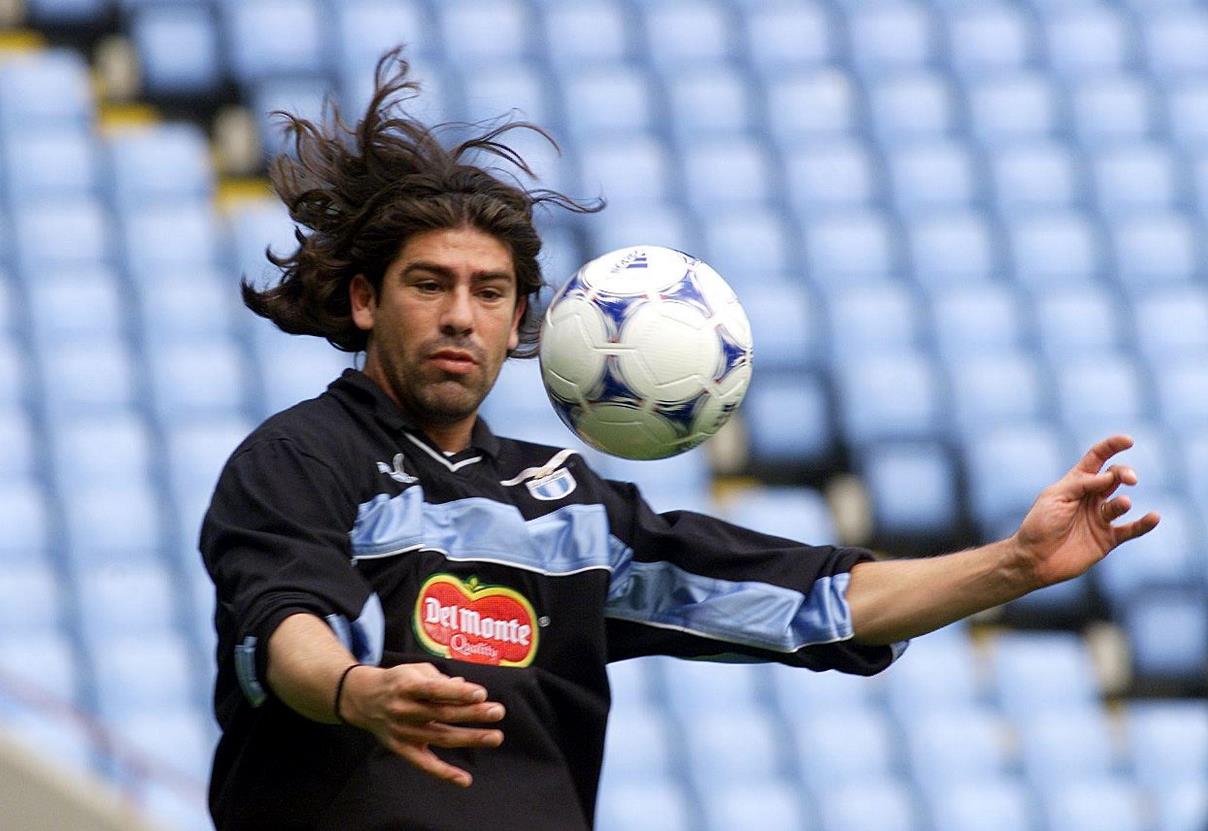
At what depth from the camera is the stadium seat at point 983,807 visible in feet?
25.4

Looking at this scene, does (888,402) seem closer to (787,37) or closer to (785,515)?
(785,515)

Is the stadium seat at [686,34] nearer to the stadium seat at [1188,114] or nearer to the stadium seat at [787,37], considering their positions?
the stadium seat at [787,37]

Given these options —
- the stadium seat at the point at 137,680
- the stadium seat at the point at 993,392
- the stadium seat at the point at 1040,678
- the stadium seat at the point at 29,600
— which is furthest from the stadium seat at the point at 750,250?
the stadium seat at the point at 29,600

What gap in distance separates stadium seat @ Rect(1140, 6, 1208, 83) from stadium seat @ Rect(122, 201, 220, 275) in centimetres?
560

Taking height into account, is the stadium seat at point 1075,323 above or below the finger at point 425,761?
above

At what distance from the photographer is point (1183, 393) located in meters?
9.55

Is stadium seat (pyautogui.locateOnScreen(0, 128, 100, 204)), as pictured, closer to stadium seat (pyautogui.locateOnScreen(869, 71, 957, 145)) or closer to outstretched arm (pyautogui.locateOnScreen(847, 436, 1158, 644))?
stadium seat (pyautogui.locateOnScreen(869, 71, 957, 145))

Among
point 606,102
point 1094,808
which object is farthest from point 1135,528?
point 606,102

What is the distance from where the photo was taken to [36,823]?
6.63 metres

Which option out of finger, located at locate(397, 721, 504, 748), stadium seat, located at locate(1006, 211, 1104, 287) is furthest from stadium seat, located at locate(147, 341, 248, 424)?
finger, located at locate(397, 721, 504, 748)

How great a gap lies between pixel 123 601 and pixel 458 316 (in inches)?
195

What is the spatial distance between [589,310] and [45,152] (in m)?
6.70

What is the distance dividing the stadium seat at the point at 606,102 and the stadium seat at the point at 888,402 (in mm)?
1925

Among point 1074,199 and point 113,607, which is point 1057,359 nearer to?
point 1074,199
